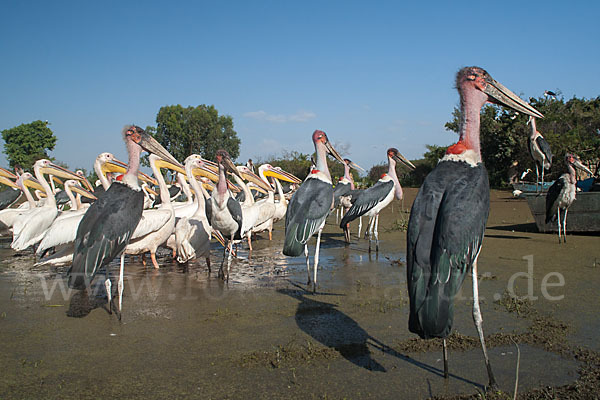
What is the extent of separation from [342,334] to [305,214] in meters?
2.18

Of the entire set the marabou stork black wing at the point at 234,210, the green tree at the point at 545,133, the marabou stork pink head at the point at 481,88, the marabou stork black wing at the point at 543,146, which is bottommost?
the marabou stork black wing at the point at 234,210

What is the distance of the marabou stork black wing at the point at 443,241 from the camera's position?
9.30 ft

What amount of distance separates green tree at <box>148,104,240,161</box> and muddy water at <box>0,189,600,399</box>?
4133cm

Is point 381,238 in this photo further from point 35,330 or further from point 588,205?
point 35,330

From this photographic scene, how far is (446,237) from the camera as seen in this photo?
301cm

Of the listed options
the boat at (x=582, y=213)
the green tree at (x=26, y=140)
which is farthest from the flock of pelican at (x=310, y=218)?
the green tree at (x=26, y=140)

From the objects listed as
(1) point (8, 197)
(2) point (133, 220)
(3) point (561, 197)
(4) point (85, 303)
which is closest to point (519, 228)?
(3) point (561, 197)

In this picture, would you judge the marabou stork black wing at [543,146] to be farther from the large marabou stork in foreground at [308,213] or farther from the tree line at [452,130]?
the large marabou stork in foreground at [308,213]

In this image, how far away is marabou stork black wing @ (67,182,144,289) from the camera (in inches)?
186

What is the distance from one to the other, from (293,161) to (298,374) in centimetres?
2936

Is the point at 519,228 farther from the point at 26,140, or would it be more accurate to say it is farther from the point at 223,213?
the point at 26,140

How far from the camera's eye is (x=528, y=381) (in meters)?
3.18

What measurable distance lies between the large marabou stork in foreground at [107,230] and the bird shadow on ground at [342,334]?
6.53 ft

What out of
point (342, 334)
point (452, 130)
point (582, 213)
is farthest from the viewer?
point (452, 130)
